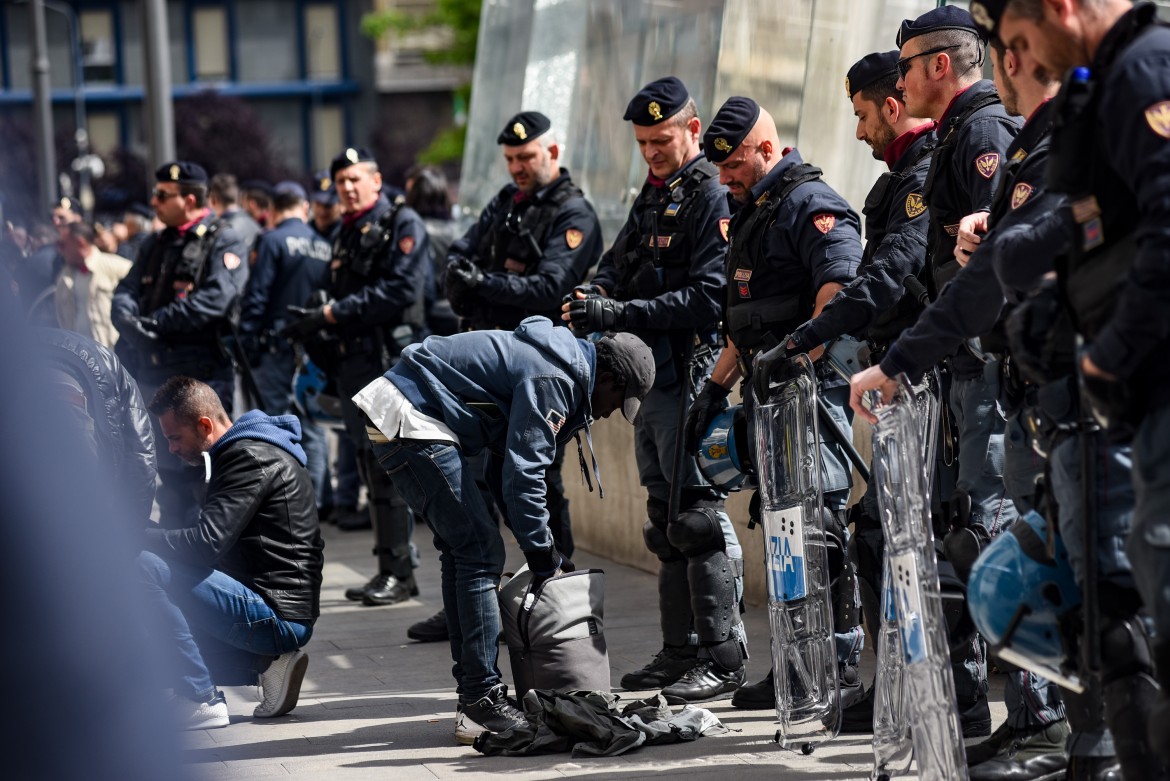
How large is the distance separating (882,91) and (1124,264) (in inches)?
85.2

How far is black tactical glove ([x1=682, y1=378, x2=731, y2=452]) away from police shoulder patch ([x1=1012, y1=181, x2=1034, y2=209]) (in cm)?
165

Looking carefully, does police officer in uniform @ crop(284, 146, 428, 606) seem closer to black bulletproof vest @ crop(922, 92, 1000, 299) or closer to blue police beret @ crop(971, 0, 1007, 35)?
black bulletproof vest @ crop(922, 92, 1000, 299)

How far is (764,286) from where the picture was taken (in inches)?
211

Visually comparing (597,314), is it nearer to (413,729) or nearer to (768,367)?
(768,367)

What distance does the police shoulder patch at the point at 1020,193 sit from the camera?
12.8 feet

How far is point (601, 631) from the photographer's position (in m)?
5.29

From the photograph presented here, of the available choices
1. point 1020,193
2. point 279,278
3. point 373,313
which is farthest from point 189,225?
point 1020,193

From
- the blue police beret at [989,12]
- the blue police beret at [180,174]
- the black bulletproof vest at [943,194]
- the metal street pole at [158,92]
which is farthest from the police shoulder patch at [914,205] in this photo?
the metal street pole at [158,92]

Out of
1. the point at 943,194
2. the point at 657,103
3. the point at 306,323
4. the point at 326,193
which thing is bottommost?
the point at 306,323

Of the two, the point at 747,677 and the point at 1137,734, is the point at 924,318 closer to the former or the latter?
the point at 1137,734

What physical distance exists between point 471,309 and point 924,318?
349 cm

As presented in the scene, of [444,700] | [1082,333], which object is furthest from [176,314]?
[1082,333]

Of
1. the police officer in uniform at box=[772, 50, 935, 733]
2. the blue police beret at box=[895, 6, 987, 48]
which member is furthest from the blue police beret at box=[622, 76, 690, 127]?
the blue police beret at box=[895, 6, 987, 48]

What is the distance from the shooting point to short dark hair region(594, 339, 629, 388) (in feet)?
16.8
